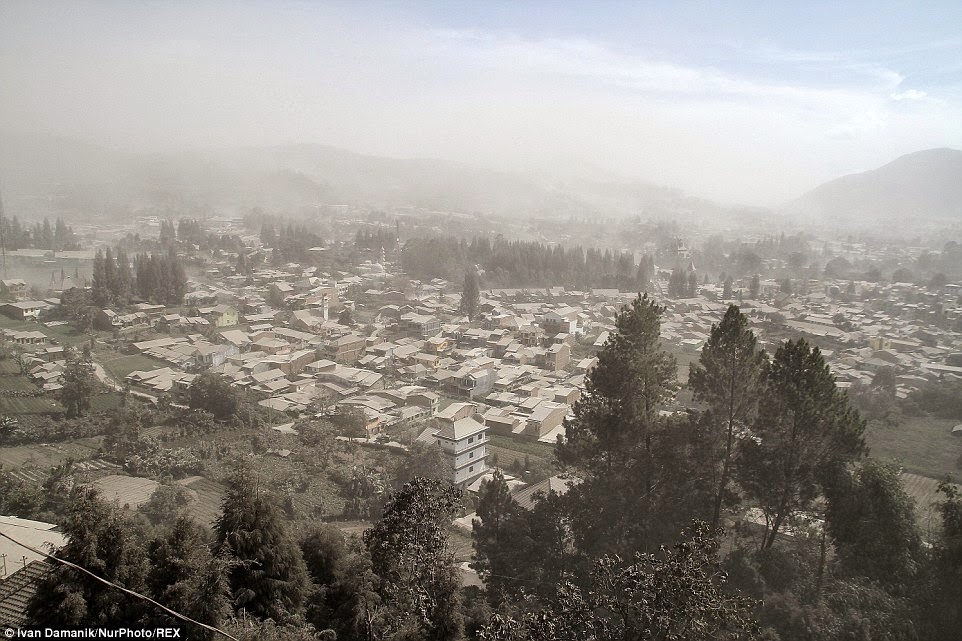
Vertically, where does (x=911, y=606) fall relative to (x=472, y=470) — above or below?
above

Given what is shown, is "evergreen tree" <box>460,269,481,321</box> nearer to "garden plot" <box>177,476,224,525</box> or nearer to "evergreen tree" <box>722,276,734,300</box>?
"evergreen tree" <box>722,276,734,300</box>

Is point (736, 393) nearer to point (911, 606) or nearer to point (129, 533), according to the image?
point (911, 606)

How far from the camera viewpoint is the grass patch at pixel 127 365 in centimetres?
1420

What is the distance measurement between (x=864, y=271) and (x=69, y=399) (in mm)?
33922

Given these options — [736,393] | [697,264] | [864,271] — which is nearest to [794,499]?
[736,393]

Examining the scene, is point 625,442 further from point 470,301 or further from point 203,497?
point 470,301

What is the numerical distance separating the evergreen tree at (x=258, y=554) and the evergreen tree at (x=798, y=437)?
4625mm

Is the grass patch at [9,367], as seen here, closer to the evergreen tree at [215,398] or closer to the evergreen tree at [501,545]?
the evergreen tree at [215,398]

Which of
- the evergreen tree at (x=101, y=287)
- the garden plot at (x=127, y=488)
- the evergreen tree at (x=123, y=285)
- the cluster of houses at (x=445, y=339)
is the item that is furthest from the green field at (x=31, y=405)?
the evergreen tree at (x=123, y=285)

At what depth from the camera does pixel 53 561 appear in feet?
11.9

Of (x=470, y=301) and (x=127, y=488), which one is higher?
(x=470, y=301)

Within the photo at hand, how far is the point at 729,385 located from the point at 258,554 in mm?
5016

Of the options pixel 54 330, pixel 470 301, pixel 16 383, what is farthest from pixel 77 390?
pixel 470 301

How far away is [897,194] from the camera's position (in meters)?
88.1
